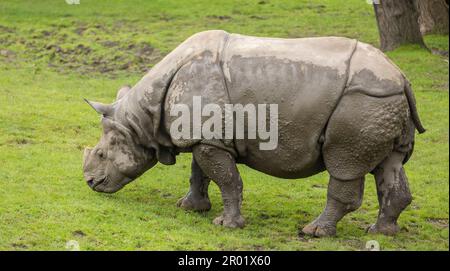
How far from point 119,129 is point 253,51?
1758 mm

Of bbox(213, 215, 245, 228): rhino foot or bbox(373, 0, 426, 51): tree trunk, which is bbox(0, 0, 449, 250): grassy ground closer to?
bbox(213, 215, 245, 228): rhino foot

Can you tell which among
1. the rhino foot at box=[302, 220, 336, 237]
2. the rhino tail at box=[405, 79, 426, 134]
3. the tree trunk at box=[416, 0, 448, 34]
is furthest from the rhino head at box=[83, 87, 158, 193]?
the tree trunk at box=[416, 0, 448, 34]

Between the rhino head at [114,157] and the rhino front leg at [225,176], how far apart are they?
0.72 m

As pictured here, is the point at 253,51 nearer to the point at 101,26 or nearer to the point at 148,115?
the point at 148,115

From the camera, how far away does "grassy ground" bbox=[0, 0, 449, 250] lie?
32.0ft

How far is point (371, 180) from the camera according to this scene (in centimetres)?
1270

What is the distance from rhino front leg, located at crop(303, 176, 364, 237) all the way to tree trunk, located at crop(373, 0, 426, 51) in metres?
9.37

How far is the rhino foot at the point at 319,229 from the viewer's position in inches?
393

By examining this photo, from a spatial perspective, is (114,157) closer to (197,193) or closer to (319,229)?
(197,193)

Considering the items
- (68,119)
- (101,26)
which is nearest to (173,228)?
(68,119)

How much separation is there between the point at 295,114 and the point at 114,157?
2229 millimetres

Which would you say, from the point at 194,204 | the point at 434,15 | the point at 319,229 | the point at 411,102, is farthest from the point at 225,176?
the point at 434,15

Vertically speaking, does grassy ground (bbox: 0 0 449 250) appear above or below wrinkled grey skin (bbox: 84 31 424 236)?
A: below

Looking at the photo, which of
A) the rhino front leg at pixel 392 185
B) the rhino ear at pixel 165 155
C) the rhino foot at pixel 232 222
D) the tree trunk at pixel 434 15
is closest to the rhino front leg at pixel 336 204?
the rhino front leg at pixel 392 185
